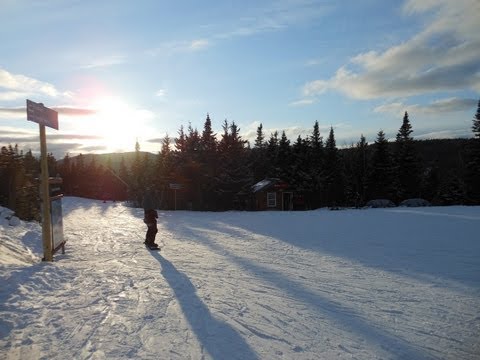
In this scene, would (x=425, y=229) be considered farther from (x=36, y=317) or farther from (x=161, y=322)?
(x=36, y=317)

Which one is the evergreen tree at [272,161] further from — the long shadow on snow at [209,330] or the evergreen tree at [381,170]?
the long shadow on snow at [209,330]

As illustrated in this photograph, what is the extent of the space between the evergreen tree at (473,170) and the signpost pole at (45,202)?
44312 mm

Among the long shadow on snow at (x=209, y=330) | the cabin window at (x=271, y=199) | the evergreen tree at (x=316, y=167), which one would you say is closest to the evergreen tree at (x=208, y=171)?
the cabin window at (x=271, y=199)

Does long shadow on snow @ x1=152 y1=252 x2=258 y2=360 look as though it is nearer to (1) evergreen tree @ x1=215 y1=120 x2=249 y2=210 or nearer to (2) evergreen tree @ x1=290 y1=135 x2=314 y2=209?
(1) evergreen tree @ x1=215 y1=120 x2=249 y2=210

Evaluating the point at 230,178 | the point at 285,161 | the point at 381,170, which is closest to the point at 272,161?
the point at 285,161

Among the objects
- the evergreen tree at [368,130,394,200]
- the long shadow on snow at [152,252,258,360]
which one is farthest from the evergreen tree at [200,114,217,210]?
the long shadow on snow at [152,252,258,360]

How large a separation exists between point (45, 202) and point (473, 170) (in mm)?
45757

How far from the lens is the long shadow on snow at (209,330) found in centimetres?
404

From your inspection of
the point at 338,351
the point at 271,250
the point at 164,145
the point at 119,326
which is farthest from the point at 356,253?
the point at 164,145

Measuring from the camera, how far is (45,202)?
8.69 metres

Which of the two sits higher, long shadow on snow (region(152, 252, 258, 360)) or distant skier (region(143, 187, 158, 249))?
distant skier (region(143, 187, 158, 249))

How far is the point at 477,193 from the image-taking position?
41.3 meters

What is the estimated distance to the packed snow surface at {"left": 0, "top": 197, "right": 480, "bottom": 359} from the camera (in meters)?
4.20

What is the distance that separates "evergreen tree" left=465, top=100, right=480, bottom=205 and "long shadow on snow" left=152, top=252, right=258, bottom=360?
43785mm
